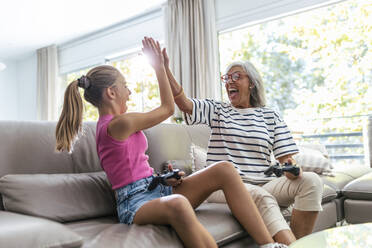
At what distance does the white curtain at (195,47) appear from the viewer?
466cm

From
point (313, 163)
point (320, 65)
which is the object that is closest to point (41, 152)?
point (313, 163)

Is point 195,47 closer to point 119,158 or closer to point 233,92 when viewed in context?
point 233,92

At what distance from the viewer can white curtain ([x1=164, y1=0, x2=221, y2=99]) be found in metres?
4.66

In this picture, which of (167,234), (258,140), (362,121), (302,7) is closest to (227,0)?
(302,7)

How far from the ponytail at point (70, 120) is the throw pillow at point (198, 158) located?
78cm

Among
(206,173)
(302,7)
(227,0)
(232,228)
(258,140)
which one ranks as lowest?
(232,228)

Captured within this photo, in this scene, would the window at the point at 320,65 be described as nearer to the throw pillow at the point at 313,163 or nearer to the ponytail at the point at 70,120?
the throw pillow at the point at 313,163

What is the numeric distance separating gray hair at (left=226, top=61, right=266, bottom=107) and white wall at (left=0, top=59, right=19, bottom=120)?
694 centimetres

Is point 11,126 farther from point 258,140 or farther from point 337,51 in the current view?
point 337,51

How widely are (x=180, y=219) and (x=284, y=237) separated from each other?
462 millimetres

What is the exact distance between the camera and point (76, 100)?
157 centimetres

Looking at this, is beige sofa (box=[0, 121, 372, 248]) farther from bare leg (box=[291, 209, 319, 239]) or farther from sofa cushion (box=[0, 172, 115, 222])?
bare leg (box=[291, 209, 319, 239])

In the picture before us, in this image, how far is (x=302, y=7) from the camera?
13.0ft

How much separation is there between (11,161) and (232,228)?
0.97 m
